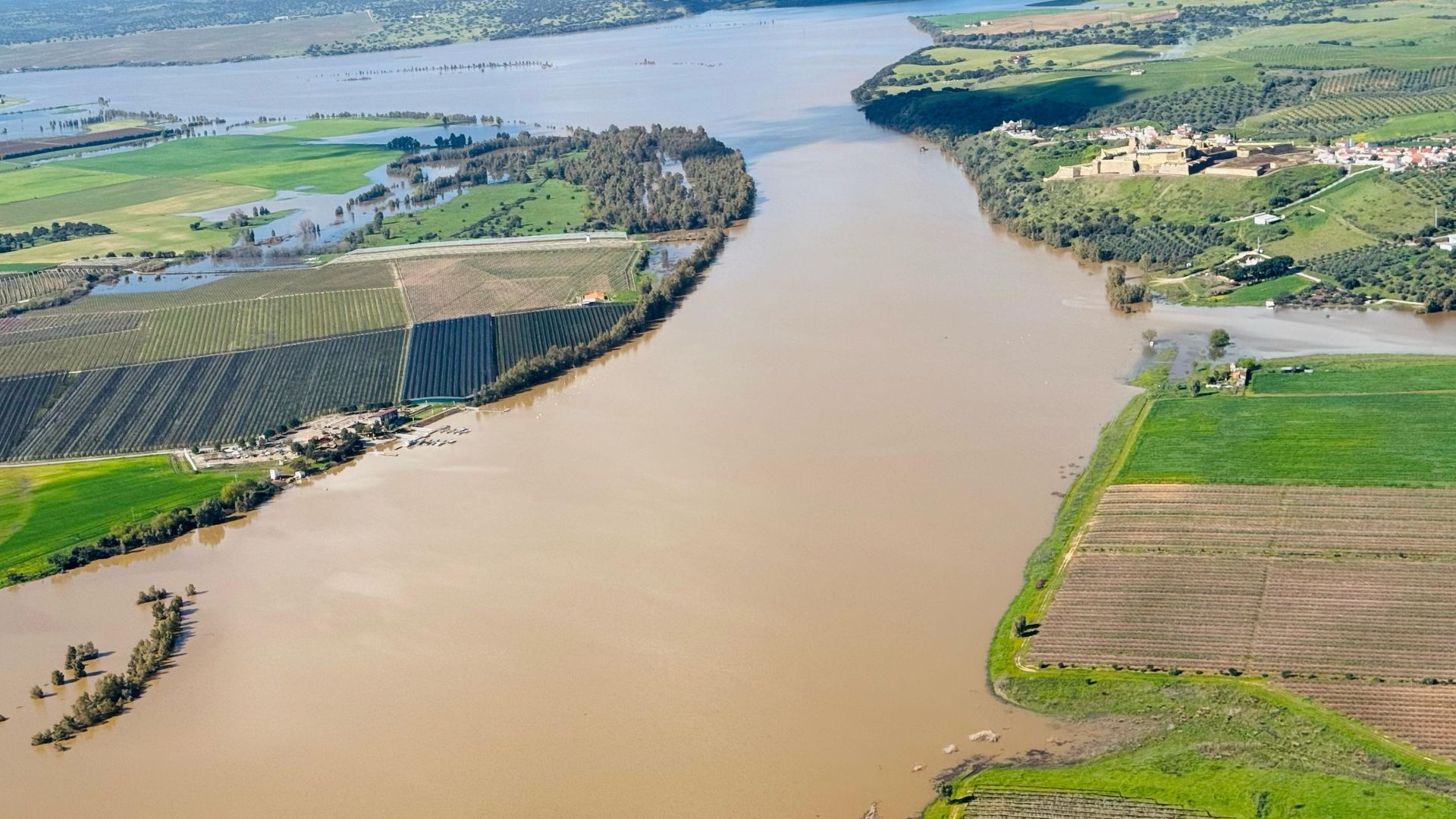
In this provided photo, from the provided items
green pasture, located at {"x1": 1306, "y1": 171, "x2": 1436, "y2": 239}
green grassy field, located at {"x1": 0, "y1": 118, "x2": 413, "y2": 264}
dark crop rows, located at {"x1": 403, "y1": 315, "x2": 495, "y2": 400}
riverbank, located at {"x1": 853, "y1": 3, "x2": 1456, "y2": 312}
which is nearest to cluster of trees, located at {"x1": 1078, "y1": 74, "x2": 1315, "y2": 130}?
riverbank, located at {"x1": 853, "y1": 3, "x2": 1456, "y2": 312}

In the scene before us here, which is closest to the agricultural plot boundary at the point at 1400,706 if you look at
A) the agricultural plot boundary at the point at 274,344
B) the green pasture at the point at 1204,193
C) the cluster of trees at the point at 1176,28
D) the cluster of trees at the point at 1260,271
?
the cluster of trees at the point at 1260,271

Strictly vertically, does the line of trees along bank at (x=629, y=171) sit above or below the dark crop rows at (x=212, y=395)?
above

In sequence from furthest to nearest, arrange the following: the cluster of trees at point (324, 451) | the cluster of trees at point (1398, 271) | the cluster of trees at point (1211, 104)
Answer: the cluster of trees at point (1211, 104) < the cluster of trees at point (1398, 271) < the cluster of trees at point (324, 451)

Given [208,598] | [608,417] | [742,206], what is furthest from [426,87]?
[208,598]

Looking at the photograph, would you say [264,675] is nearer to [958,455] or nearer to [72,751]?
[72,751]

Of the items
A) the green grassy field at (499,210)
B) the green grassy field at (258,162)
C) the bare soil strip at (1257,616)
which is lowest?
the bare soil strip at (1257,616)

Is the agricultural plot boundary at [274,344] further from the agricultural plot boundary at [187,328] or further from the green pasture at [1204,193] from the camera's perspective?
the green pasture at [1204,193]

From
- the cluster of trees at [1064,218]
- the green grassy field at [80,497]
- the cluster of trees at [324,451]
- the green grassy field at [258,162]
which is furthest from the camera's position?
the green grassy field at [258,162]
